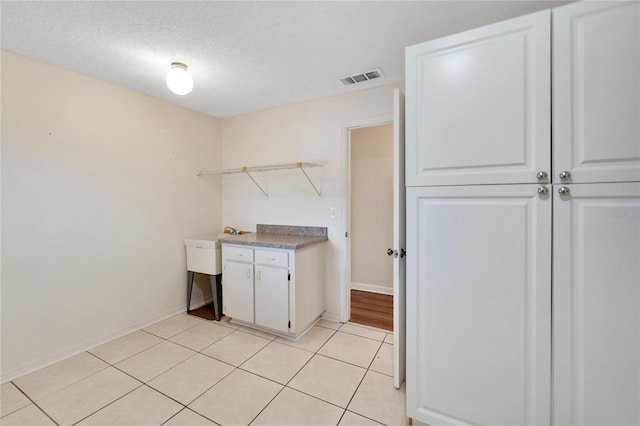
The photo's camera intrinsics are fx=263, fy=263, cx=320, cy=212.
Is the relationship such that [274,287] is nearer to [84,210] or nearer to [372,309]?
[372,309]

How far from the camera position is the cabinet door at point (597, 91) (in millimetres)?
1020

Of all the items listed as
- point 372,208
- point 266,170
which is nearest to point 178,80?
point 266,170

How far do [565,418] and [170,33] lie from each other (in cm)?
298

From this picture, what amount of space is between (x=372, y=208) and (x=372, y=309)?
137cm

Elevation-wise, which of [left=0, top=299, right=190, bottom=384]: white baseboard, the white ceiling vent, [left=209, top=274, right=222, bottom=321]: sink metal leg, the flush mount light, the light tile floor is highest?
the white ceiling vent

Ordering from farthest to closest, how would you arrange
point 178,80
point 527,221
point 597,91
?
point 178,80
point 527,221
point 597,91

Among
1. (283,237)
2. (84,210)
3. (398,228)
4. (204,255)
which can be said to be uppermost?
(84,210)

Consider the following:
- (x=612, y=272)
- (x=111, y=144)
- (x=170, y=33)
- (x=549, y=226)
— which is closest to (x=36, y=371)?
(x=111, y=144)

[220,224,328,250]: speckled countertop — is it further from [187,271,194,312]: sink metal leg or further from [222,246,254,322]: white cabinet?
[187,271,194,312]: sink metal leg

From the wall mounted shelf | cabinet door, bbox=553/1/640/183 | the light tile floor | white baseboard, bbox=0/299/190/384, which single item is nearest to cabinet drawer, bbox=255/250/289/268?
the light tile floor

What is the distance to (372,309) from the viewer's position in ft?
10.3

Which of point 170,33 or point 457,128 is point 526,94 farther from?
point 170,33

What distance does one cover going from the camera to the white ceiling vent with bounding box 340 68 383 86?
2281 millimetres

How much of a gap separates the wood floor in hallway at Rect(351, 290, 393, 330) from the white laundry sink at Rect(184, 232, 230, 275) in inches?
63.3
